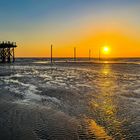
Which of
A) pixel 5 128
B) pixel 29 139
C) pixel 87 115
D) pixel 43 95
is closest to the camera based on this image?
pixel 29 139

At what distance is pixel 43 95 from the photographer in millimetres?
17094

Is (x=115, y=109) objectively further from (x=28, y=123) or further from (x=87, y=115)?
(x=28, y=123)

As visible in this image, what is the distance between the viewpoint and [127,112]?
11.8 meters

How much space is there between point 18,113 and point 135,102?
5.99 meters

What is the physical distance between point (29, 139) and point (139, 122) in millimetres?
4060

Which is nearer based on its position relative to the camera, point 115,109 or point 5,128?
point 5,128

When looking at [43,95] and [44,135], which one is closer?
[44,135]

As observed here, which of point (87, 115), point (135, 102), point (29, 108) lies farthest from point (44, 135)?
point (135, 102)

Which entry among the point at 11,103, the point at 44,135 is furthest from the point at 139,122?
the point at 11,103

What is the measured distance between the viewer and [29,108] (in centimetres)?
1266

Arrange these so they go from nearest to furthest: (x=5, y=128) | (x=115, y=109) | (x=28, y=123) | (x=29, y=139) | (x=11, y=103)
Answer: (x=29, y=139)
(x=5, y=128)
(x=28, y=123)
(x=115, y=109)
(x=11, y=103)

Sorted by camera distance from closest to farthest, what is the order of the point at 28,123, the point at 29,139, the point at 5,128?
the point at 29,139
the point at 5,128
the point at 28,123

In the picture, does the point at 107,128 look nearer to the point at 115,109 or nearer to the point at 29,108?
the point at 115,109

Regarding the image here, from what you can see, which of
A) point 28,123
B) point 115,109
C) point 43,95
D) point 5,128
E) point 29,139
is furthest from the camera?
point 43,95
